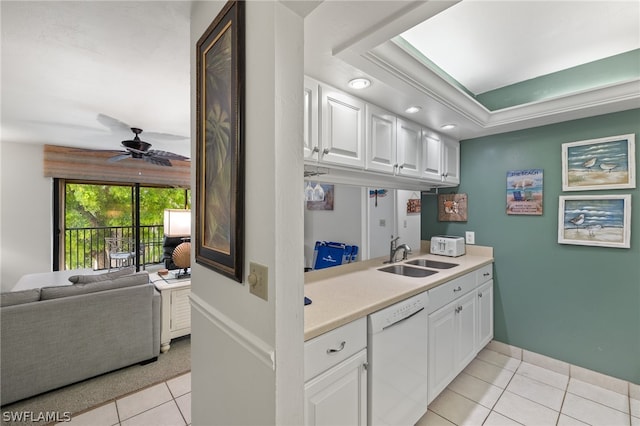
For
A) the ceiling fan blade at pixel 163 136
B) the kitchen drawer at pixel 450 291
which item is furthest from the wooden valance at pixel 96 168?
the kitchen drawer at pixel 450 291

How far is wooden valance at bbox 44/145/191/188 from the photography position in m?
4.04

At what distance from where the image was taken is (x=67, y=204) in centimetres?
442

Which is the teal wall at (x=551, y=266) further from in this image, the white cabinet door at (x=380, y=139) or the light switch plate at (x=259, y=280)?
the light switch plate at (x=259, y=280)

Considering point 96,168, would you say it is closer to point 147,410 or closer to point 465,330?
point 147,410

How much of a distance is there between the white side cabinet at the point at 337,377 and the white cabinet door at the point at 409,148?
52.5 inches

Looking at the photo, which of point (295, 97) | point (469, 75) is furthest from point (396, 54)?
point (469, 75)

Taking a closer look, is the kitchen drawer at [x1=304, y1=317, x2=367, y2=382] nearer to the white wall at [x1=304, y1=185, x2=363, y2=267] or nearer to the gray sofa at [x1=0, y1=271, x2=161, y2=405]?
the white wall at [x1=304, y1=185, x2=363, y2=267]

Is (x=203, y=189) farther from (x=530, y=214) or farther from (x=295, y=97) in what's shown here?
(x=530, y=214)

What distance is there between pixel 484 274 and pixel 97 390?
3.29 metres

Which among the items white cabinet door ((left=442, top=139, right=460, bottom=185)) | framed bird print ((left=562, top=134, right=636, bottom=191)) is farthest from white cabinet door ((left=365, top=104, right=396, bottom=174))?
framed bird print ((left=562, top=134, right=636, bottom=191))

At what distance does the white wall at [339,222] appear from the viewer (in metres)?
2.29

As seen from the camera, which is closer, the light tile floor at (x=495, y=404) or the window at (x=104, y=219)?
the light tile floor at (x=495, y=404)

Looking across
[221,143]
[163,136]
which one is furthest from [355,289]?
[163,136]

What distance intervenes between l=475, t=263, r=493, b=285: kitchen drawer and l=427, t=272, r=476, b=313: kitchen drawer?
Result: 0.33 ft
